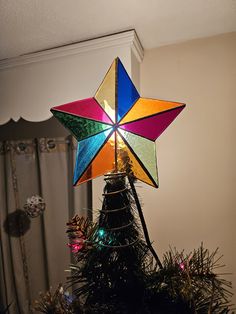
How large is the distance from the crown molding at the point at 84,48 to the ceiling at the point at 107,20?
2 cm

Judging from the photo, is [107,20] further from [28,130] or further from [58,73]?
[28,130]

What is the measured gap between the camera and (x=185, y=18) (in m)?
0.97

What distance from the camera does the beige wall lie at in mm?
1064

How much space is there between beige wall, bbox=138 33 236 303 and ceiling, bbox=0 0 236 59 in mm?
106

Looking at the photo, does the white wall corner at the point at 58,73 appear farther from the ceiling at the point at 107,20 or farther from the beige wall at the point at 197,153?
the beige wall at the point at 197,153

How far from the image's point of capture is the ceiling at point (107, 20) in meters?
0.89

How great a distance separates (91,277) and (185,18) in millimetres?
1071

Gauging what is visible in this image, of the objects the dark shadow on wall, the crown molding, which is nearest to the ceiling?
the crown molding

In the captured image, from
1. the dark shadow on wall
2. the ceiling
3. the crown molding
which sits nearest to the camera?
the ceiling

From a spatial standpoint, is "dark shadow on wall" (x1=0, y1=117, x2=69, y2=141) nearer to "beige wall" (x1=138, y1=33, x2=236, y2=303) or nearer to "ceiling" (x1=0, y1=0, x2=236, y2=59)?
"ceiling" (x1=0, y1=0, x2=236, y2=59)

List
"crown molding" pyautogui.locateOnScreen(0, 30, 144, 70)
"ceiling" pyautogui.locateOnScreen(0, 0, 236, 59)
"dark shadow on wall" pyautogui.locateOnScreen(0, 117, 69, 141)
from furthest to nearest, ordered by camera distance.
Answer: "dark shadow on wall" pyautogui.locateOnScreen(0, 117, 69, 141) < "crown molding" pyautogui.locateOnScreen(0, 30, 144, 70) < "ceiling" pyautogui.locateOnScreen(0, 0, 236, 59)

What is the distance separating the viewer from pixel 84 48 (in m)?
1.12

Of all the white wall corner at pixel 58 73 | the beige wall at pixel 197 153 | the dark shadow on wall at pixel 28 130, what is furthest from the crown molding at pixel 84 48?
the dark shadow on wall at pixel 28 130

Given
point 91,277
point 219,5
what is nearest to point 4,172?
point 91,277
